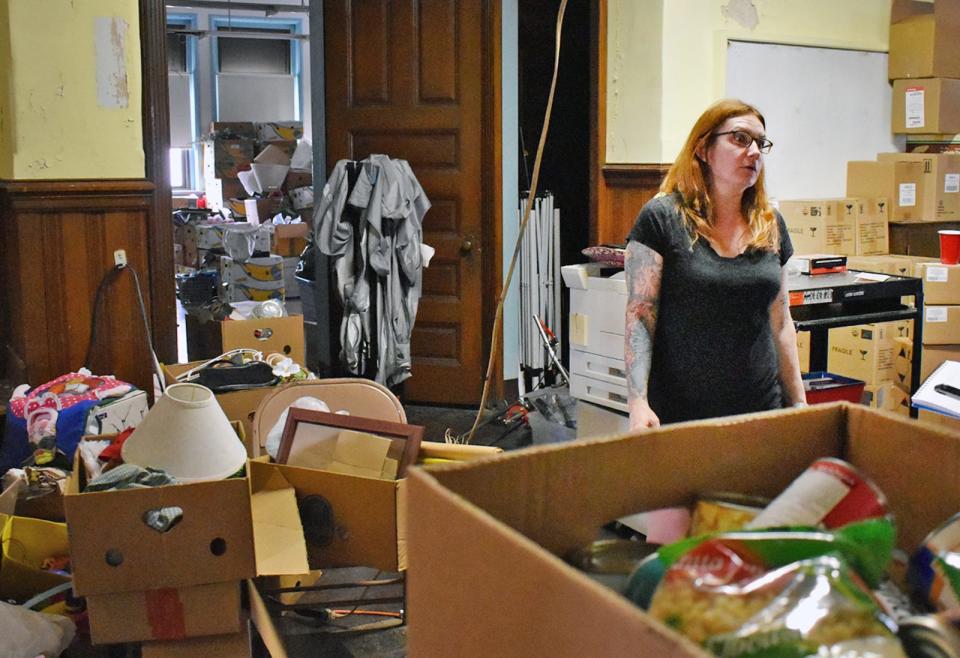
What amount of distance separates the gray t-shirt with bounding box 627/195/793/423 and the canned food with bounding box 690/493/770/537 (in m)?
1.28

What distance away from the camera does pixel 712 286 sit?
2.04m

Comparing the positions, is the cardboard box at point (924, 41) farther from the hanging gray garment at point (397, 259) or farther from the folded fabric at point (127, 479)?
the folded fabric at point (127, 479)

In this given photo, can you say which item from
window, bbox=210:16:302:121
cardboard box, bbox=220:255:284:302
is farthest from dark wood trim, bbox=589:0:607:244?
window, bbox=210:16:302:121

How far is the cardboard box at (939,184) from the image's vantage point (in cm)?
505

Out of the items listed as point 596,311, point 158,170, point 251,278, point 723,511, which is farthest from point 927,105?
point 723,511

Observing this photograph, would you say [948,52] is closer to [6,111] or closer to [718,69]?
[718,69]

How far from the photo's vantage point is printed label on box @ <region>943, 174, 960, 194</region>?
5.08 m

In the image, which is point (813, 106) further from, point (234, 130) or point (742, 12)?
point (234, 130)

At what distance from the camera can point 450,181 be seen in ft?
17.4

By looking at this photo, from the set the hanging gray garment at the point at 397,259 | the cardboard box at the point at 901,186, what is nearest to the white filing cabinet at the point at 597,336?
the hanging gray garment at the point at 397,259

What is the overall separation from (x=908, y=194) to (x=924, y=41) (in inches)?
30.6

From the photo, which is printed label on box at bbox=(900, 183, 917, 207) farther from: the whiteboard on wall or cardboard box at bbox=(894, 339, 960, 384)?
cardboard box at bbox=(894, 339, 960, 384)

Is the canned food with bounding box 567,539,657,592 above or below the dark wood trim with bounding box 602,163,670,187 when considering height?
below

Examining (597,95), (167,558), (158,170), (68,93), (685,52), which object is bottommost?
(167,558)
